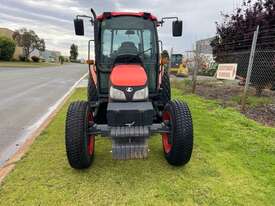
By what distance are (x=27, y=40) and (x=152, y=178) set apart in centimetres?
6702

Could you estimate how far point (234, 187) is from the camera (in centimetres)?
362

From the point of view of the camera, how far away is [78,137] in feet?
12.3

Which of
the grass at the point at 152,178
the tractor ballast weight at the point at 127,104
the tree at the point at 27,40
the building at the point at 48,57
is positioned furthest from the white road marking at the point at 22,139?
the building at the point at 48,57

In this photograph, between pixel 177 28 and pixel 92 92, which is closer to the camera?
pixel 177 28

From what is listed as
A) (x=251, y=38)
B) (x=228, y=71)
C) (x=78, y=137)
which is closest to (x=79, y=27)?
(x=78, y=137)

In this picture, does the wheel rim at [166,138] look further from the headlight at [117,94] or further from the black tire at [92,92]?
the black tire at [92,92]

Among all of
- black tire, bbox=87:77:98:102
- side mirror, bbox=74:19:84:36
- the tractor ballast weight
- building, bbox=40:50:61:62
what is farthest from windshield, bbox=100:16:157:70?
building, bbox=40:50:61:62

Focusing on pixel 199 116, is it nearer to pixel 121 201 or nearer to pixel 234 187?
pixel 234 187

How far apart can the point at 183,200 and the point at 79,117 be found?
68.7 inches

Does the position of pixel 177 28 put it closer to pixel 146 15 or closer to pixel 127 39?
pixel 146 15

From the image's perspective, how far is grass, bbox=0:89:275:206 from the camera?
3311mm

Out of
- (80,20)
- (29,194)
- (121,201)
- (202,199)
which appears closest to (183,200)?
(202,199)

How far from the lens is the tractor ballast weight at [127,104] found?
3.76m

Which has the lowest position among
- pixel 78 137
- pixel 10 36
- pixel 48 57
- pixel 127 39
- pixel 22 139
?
pixel 48 57
